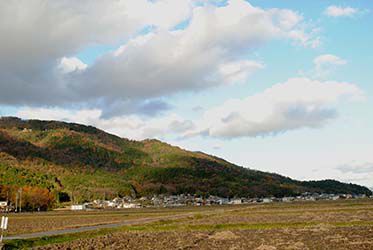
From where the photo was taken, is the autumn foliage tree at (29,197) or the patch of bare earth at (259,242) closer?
the patch of bare earth at (259,242)

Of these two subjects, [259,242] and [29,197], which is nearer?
[259,242]

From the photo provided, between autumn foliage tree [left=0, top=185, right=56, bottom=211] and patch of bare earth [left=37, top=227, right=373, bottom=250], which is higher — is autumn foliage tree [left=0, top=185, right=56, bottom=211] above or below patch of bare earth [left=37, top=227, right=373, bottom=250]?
above

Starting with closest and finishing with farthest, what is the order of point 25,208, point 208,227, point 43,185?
point 208,227 < point 25,208 < point 43,185

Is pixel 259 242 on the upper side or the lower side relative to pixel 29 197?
lower

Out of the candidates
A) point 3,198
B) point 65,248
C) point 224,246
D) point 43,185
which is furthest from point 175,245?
point 43,185

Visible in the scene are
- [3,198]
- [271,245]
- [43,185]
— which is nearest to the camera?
[271,245]

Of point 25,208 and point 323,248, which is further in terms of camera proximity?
point 25,208

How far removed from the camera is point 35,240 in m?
37.9

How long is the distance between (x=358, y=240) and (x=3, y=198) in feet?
508

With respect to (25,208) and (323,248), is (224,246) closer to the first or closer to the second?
(323,248)

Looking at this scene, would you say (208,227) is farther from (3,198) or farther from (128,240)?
(3,198)

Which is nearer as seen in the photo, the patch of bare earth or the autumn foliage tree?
the patch of bare earth

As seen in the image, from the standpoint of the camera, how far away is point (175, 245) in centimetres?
3453

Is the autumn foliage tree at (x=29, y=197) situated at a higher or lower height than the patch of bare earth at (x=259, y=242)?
higher
